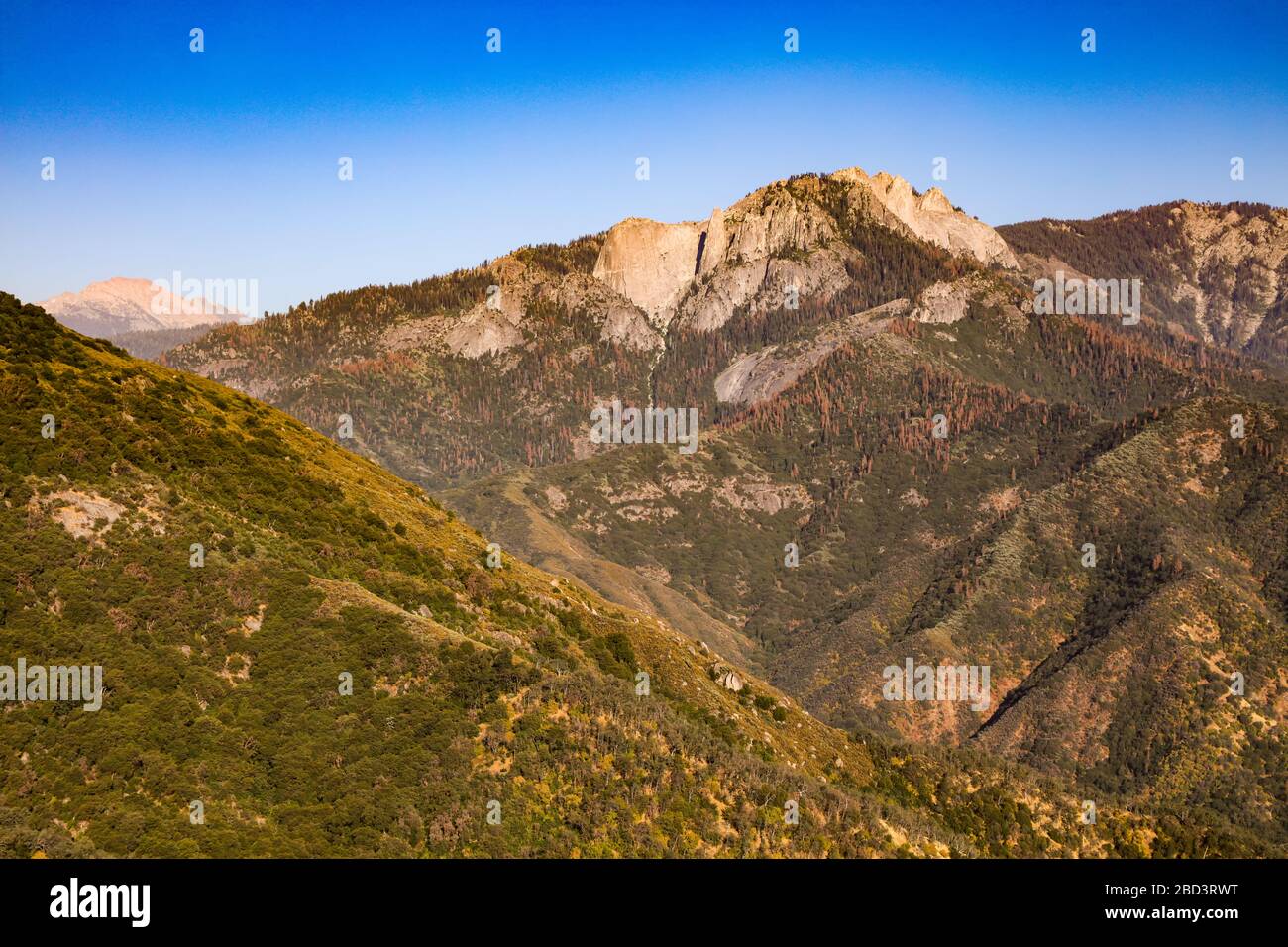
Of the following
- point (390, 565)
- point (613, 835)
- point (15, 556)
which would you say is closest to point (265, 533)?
point (390, 565)

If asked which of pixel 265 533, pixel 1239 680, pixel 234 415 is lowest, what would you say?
pixel 1239 680

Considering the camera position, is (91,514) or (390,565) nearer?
(91,514)

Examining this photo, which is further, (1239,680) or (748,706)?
(1239,680)
